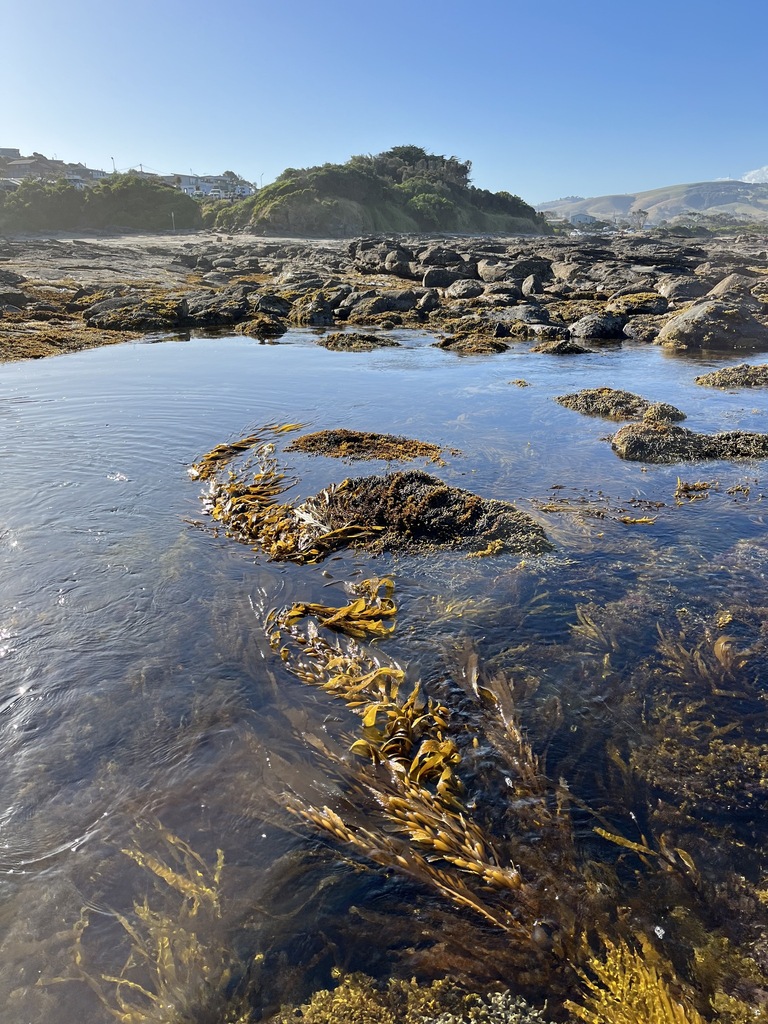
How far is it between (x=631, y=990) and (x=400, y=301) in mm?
23648

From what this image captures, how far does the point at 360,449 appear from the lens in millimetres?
8297

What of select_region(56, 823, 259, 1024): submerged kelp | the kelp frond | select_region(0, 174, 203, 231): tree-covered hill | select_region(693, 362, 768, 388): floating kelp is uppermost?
select_region(0, 174, 203, 231): tree-covered hill

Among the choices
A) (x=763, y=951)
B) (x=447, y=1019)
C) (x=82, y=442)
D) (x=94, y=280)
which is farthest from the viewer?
(x=94, y=280)

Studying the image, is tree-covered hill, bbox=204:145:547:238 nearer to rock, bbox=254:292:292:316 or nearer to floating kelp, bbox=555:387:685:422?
rock, bbox=254:292:292:316

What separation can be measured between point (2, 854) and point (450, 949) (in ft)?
7.01

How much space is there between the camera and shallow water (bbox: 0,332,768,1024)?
265 centimetres

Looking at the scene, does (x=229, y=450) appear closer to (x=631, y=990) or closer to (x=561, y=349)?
(x=631, y=990)

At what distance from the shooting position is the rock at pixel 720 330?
1703 cm

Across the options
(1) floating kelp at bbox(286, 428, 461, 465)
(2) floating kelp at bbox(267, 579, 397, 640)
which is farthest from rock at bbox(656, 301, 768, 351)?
(2) floating kelp at bbox(267, 579, 397, 640)

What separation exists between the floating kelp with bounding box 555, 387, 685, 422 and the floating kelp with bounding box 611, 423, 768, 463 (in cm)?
139

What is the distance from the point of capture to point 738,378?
1262cm

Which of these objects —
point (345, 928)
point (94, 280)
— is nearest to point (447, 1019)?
point (345, 928)

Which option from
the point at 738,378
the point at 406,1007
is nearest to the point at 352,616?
the point at 406,1007

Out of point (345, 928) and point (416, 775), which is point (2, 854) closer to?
point (345, 928)
